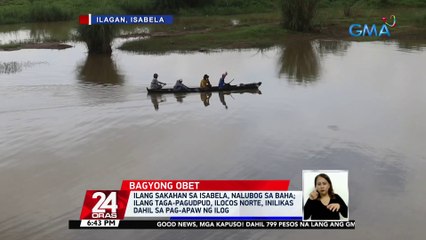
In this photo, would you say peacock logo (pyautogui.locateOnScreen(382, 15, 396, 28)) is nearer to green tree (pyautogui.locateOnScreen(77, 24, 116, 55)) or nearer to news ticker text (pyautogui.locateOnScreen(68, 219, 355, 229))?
green tree (pyautogui.locateOnScreen(77, 24, 116, 55))

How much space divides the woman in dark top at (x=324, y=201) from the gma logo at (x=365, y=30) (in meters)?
25.5

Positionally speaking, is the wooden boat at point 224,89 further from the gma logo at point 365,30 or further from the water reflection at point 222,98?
the gma logo at point 365,30

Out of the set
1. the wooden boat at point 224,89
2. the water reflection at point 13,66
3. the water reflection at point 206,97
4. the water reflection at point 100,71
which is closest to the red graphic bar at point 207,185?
the water reflection at point 206,97

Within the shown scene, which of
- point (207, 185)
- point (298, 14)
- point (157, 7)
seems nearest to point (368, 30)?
point (298, 14)

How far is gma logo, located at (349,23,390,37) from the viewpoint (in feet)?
101

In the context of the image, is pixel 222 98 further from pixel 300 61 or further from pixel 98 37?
pixel 98 37

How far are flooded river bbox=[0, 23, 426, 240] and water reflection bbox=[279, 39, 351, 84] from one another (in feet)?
0.77

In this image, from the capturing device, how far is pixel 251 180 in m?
9.55

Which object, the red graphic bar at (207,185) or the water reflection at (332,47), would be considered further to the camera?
the water reflection at (332,47)

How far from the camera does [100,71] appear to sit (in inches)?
871

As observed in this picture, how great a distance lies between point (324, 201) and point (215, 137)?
5.83 meters

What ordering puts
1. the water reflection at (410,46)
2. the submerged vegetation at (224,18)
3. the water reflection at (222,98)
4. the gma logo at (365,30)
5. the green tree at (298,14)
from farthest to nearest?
1. the gma logo at (365,30)
2. the green tree at (298,14)
3. the submerged vegetation at (224,18)
4. the water reflection at (410,46)
5. the water reflection at (222,98)

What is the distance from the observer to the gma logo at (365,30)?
101 feet

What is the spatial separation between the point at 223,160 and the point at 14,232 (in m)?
4.76
